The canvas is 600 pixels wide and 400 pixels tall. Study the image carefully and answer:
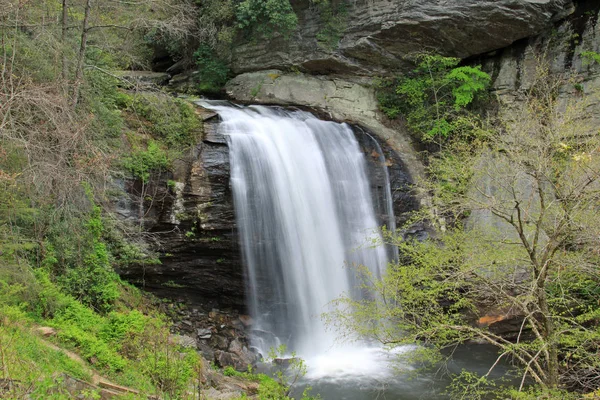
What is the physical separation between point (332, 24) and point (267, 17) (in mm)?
2290

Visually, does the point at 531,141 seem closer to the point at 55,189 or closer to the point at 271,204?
the point at 271,204

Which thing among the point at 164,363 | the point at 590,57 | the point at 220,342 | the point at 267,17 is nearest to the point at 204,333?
the point at 220,342

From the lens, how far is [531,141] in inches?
293

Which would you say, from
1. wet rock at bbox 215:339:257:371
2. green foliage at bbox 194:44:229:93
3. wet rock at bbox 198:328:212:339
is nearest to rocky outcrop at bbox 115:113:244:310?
wet rock at bbox 198:328:212:339

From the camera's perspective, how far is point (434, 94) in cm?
1580

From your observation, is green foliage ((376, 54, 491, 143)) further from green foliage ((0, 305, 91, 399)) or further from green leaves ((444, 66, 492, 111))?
green foliage ((0, 305, 91, 399))

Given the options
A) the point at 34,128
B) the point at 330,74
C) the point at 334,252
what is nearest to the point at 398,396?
the point at 334,252

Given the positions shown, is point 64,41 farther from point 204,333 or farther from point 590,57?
point 590,57

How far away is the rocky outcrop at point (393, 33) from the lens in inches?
557

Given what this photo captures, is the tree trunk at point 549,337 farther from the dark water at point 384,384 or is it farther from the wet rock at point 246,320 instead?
the wet rock at point 246,320

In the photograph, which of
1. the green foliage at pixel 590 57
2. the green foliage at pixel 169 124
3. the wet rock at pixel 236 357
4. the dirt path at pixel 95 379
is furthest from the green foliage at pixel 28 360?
the green foliage at pixel 590 57

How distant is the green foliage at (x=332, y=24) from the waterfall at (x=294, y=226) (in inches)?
185

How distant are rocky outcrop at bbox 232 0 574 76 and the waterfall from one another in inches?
172

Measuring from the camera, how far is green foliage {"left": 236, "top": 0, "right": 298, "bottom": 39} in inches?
598
